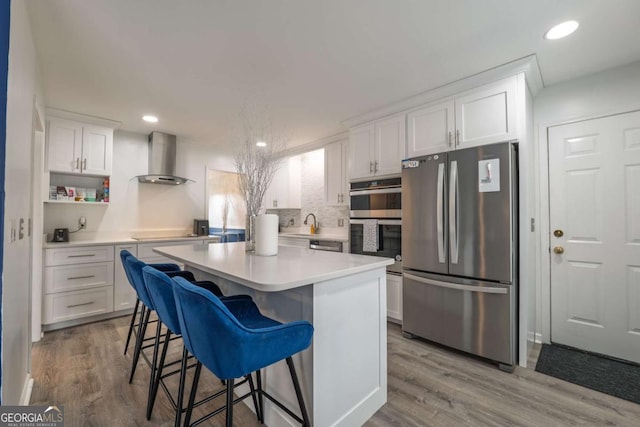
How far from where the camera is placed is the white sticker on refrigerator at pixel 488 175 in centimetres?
228

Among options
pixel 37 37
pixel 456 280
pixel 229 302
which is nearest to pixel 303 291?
pixel 229 302

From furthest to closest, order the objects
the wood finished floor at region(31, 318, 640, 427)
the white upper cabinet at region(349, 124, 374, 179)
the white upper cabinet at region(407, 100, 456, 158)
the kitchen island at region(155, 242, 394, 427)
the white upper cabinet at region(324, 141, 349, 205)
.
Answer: the white upper cabinet at region(324, 141, 349, 205) < the white upper cabinet at region(349, 124, 374, 179) < the white upper cabinet at region(407, 100, 456, 158) < the wood finished floor at region(31, 318, 640, 427) < the kitchen island at region(155, 242, 394, 427)

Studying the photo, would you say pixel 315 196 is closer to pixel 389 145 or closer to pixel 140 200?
pixel 389 145

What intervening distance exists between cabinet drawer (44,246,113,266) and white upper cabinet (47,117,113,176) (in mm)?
958

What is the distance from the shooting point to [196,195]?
4730mm

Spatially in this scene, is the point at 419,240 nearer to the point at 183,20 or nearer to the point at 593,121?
the point at 593,121

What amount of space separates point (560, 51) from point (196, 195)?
4792 mm

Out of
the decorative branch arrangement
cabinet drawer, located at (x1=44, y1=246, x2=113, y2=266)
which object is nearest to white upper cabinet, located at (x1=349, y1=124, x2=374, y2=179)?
the decorative branch arrangement

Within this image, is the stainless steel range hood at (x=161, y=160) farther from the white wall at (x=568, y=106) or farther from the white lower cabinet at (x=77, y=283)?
the white wall at (x=568, y=106)

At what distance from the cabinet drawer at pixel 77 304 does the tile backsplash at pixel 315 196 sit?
2.96 meters

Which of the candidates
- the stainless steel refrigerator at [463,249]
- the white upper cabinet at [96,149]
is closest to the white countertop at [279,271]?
the stainless steel refrigerator at [463,249]

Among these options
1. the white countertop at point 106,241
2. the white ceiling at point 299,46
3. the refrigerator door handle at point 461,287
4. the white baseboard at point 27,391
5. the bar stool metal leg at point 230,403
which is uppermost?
the white ceiling at point 299,46

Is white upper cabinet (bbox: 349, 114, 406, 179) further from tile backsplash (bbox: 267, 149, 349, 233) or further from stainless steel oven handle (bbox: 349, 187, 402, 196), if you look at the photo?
tile backsplash (bbox: 267, 149, 349, 233)

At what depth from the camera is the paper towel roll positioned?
203 cm
